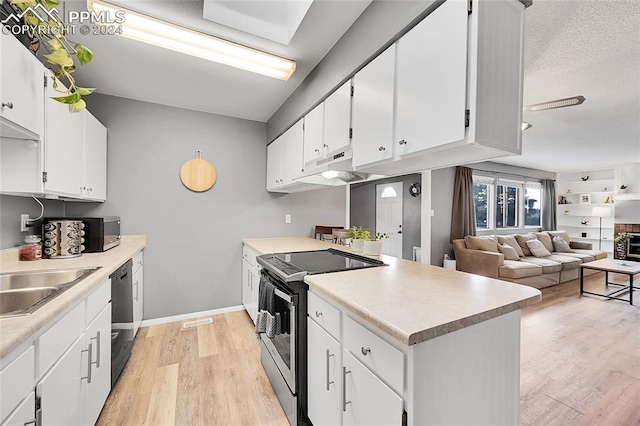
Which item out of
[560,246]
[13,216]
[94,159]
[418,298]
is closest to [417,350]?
[418,298]

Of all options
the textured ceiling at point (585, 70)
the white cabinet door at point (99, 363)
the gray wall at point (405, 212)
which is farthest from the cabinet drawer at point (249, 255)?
the textured ceiling at point (585, 70)

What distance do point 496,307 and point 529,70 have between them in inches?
96.7

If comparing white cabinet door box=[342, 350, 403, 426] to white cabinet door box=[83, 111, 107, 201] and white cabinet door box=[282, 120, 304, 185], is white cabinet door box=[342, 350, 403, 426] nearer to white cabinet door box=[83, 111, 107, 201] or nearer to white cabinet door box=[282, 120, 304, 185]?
white cabinet door box=[282, 120, 304, 185]

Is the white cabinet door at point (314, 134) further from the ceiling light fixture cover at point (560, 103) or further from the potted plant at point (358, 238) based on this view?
the ceiling light fixture cover at point (560, 103)

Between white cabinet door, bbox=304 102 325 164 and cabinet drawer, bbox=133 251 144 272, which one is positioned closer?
white cabinet door, bbox=304 102 325 164

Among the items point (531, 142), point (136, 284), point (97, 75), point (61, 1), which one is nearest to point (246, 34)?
point (61, 1)

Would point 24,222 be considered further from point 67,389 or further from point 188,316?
point 188,316

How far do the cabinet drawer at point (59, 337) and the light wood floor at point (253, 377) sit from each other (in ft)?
2.71

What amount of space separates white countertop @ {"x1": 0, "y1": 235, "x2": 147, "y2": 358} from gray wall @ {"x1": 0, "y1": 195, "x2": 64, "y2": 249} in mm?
97

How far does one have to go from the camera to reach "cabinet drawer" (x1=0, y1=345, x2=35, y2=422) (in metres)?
0.79

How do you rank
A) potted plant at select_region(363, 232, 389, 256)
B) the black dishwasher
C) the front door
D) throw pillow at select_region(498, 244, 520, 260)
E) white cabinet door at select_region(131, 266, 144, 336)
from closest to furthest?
the black dishwasher, potted plant at select_region(363, 232, 389, 256), white cabinet door at select_region(131, 266, 144, 336), throw pillow at select_region(498, 244, 520, 260), the front door

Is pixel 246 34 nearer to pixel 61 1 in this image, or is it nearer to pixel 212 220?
pixel 61 1

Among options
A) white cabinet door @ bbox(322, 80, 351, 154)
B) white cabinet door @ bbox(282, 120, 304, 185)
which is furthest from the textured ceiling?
white cabinet door @ bbox(282, 120, 304, 185)

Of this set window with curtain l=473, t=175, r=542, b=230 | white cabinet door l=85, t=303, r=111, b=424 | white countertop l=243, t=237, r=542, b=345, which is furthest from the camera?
window with curtain l=473, t=175, r=542, b=230
